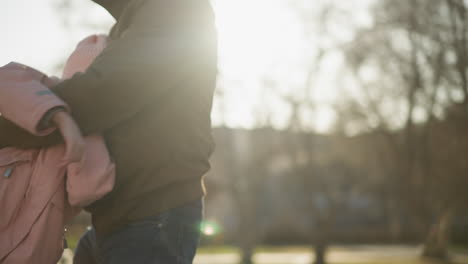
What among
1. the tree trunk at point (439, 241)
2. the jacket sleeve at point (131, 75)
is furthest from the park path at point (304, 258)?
the jacket sleeve at point (131, 75)

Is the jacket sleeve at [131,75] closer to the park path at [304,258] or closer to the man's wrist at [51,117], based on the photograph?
the man's wrist at [51,117]

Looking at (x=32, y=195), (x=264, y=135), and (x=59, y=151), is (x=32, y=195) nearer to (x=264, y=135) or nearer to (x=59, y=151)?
(x=59, y=151)

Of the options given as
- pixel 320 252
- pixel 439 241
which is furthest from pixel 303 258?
pixel 439 241

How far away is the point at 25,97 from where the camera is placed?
5.03 ft

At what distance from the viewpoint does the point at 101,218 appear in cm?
171

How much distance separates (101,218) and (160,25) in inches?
21.2

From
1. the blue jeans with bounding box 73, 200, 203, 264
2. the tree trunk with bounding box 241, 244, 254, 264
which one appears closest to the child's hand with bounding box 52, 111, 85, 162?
the blue jeans with bounding box 73, 200, 203, 264

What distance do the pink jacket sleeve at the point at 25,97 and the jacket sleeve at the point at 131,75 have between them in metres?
0.05

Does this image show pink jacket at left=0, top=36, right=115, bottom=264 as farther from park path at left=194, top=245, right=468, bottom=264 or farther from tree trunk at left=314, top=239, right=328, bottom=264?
tree trunk at left=314, top=239, right=328, bottom=264

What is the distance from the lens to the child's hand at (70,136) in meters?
1.50

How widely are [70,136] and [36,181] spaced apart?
169 mm

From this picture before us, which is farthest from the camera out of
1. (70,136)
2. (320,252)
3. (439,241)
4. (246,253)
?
(439,241)

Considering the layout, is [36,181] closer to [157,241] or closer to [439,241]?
[157,241]

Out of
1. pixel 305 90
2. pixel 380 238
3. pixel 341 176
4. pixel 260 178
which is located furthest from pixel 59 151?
pixel 341 176
